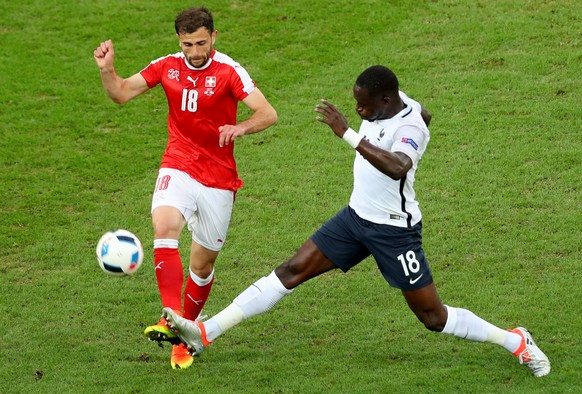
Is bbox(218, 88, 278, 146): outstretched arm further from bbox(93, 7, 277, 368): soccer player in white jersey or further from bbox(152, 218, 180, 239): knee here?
bbox(152, 218, 180, 239): knee

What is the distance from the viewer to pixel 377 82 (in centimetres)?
831

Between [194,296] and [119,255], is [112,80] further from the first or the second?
[194,296]

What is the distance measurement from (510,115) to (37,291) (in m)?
6.60

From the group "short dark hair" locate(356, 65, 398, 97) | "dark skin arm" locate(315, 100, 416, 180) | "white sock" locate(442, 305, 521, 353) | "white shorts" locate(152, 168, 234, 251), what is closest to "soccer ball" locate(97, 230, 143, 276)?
"white shorts" locate(152, 168, 234, 251)

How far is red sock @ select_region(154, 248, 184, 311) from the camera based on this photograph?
354 inches

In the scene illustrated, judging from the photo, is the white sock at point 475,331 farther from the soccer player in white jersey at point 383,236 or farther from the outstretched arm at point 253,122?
the outstretched arm at point 253,122

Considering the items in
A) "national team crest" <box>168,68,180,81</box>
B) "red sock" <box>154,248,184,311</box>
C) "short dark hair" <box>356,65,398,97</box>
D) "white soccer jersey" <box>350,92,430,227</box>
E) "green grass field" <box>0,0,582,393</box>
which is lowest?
"green grass field" <box>0,0,582,393</box>

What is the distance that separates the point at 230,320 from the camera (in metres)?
8.93

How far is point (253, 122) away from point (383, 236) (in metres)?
1.56

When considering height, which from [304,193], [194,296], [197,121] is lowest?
[304,193]

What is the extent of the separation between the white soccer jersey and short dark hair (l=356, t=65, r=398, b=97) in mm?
238

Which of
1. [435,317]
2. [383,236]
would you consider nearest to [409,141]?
[383,236]

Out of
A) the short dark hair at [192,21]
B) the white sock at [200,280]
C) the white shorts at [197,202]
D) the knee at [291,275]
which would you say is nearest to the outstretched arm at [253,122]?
the white shorts at [197,202]

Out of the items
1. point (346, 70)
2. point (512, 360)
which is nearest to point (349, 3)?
point (346, 70)
